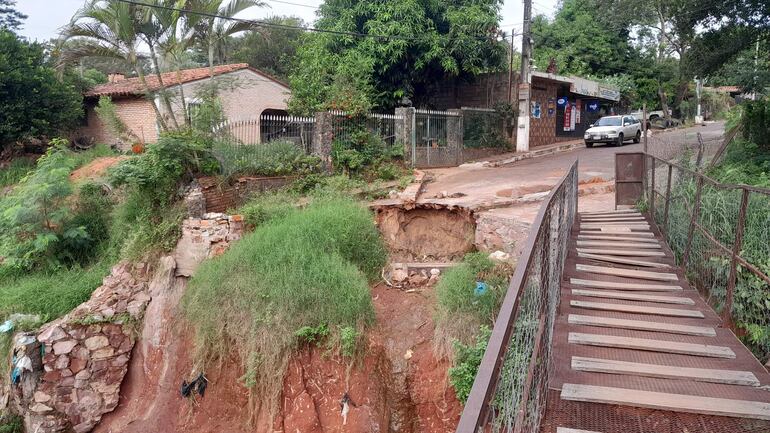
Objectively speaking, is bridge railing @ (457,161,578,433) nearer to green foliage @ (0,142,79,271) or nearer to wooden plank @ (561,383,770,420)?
wooden plank @ (561,383,770,420)

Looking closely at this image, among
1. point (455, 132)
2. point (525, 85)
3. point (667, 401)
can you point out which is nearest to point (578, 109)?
point (525, 85)

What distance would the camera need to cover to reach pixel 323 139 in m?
12.9

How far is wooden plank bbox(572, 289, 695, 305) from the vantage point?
199 inches

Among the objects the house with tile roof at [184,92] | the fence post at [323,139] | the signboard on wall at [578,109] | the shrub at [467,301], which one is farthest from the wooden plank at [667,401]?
the signboard on wall at [578,109]

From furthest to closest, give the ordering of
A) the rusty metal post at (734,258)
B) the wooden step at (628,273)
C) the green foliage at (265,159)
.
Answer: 1. the green foliage at (265,159)
2. the wooden step at (628,273)
3. the rusty metal post at (734,258)

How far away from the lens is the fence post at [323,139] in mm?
12859

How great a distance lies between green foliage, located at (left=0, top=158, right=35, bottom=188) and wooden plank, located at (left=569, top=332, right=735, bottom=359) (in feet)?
53.3

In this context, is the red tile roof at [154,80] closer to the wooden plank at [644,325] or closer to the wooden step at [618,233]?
the wooden step at [618,233]

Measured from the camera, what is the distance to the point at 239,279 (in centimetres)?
786

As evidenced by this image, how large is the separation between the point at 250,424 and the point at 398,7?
45.4ft

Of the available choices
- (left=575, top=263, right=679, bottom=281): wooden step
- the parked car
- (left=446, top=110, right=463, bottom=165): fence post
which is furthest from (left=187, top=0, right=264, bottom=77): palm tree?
the parked car

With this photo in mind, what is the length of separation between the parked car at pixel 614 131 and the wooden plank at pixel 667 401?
20.3m

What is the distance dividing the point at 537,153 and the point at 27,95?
1782 cm

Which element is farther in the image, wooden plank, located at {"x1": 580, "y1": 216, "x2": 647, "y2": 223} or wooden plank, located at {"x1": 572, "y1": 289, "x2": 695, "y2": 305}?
wooden plank, located at {"x1": 580, "y1": 216, "x2": 647, "y2": 223}
